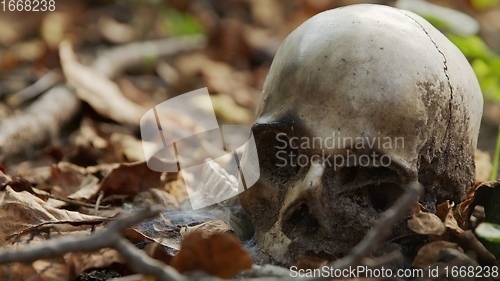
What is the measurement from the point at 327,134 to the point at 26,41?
528 cm

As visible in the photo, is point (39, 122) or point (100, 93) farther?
point (100, 93)

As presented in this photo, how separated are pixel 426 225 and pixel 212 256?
0.65 metres

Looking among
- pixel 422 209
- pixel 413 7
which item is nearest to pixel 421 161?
pixel 422 209

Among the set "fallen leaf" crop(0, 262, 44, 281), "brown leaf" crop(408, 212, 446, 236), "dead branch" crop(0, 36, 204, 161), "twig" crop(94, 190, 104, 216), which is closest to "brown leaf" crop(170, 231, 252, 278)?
"fallen leaf" crop(0, 262, 44, 281)

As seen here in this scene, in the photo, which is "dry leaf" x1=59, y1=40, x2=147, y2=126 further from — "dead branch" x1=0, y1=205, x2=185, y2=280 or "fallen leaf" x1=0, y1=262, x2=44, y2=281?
"dead branch" x1=0, y1=205, x2=185, y2=280

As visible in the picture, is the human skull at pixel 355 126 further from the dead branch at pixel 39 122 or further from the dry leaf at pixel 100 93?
the dry leaf at pixel 100 93

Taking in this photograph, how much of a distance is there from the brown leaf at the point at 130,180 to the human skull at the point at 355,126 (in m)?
0.79

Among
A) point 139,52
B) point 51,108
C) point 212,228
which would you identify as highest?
point 212,228

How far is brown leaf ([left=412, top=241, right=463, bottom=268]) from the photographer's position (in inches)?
74.3

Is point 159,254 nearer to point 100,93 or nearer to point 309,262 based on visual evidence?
point 309,262

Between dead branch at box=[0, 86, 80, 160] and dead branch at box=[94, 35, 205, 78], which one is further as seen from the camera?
dead branch at box=[94, 35, 205, 78]

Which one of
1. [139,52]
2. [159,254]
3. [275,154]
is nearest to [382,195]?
[275,154]

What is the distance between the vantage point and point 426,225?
194 centimetres

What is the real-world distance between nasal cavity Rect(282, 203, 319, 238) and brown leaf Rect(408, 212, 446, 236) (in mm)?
297
